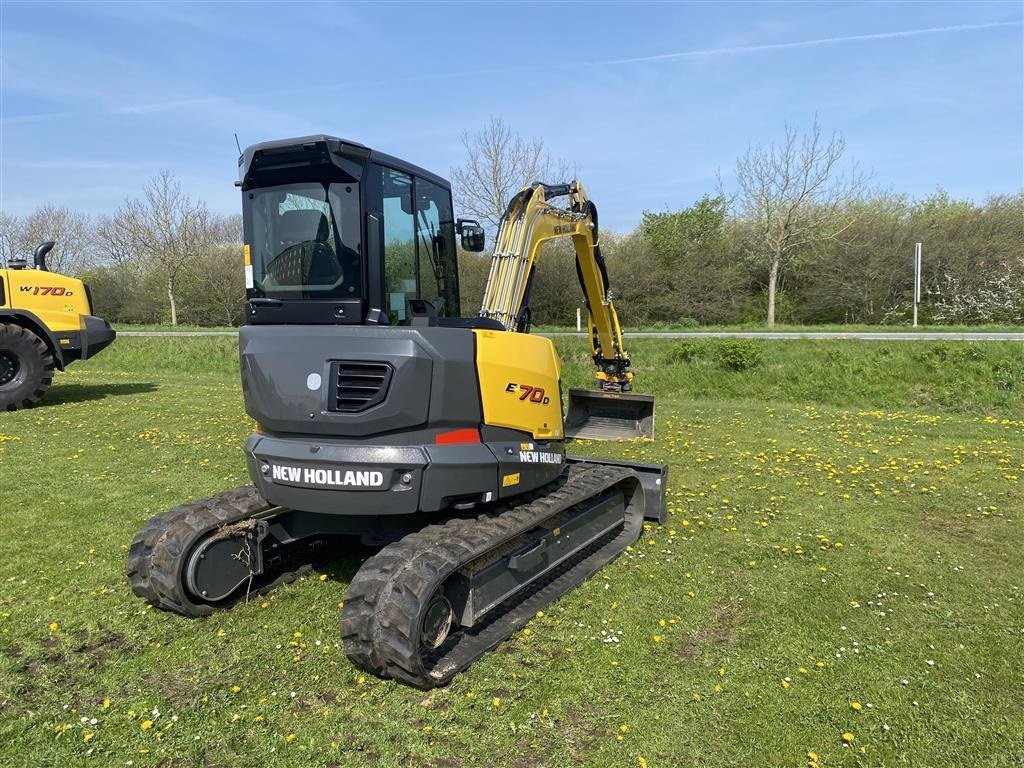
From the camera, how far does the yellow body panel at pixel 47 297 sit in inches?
513

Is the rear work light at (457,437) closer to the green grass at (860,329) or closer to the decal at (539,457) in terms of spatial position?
the decal at (539,457)

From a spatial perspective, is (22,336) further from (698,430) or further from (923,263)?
(923,263)

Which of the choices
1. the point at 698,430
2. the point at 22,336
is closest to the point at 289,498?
the point at 698,430

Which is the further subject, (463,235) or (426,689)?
(463,235)

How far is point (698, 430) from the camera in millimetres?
11453

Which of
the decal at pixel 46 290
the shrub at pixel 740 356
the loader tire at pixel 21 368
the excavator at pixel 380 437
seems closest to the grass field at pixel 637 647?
the excavator at pixel 380 437

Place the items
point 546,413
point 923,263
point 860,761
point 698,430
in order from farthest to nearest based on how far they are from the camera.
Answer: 1. point 923,263
2. point 698,430
3. point 546,413
4. point 860,761

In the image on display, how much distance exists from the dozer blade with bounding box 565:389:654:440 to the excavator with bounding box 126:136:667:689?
17.5ft

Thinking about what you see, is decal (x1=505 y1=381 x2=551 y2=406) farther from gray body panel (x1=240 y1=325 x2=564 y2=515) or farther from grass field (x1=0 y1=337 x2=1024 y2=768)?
grass field (x1=0 y1=337 x2=1024 y2=768)

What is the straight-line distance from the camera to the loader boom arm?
7269 mm

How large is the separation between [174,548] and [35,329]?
1146cm

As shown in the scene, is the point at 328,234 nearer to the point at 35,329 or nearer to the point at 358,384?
the point at 358,384

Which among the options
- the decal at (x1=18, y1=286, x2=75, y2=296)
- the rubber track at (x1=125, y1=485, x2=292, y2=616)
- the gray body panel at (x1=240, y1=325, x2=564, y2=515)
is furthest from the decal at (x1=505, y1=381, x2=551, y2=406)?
the decal at (x1=18, y1=286, x2=75, y2=296)

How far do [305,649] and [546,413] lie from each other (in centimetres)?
229
